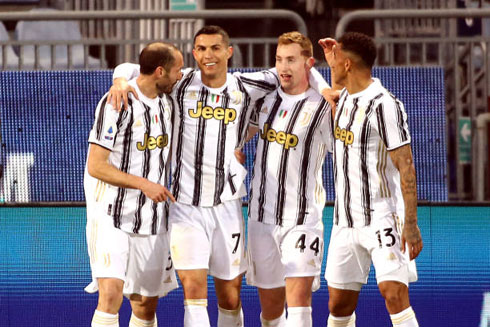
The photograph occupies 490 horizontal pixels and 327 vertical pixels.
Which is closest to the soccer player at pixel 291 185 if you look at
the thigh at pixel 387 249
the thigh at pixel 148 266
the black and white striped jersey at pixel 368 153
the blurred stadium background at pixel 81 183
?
the black and white striped jersey at pixel 368 153

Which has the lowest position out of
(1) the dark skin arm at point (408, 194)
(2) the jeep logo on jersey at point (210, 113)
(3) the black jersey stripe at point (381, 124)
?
(1) the dark skin arm at point (408, 194)

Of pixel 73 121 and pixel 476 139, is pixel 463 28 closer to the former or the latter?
pixel 476 139

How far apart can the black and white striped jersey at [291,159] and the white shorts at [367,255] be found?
1.30 feet

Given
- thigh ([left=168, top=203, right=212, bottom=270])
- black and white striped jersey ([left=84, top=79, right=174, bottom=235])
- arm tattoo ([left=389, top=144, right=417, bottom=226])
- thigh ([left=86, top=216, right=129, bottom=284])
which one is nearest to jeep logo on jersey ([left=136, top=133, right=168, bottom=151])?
black and white striped jersey ([left=84, top=79, right=174, bottom=235])

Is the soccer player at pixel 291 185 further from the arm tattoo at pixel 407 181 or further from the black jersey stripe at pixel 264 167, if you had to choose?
the arm tattoo at pixel 407 181

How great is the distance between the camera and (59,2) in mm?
13125

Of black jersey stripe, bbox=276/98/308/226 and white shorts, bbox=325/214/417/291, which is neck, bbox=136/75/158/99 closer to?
black jersey stripe, bbox=276/98/308/226

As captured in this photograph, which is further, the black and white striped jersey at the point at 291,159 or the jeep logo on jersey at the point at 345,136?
the black and white striped jersey at the point at 291,159

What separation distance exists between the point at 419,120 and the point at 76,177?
3061 millimetres

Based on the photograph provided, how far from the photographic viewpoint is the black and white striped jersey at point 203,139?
7.00m

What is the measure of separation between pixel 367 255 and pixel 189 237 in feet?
4.05

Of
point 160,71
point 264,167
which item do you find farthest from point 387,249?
point 160,71

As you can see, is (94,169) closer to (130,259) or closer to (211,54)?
(130,259)

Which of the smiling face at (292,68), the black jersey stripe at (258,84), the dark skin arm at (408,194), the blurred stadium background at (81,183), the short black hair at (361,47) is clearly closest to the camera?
the dark skin arm at (408,194)
